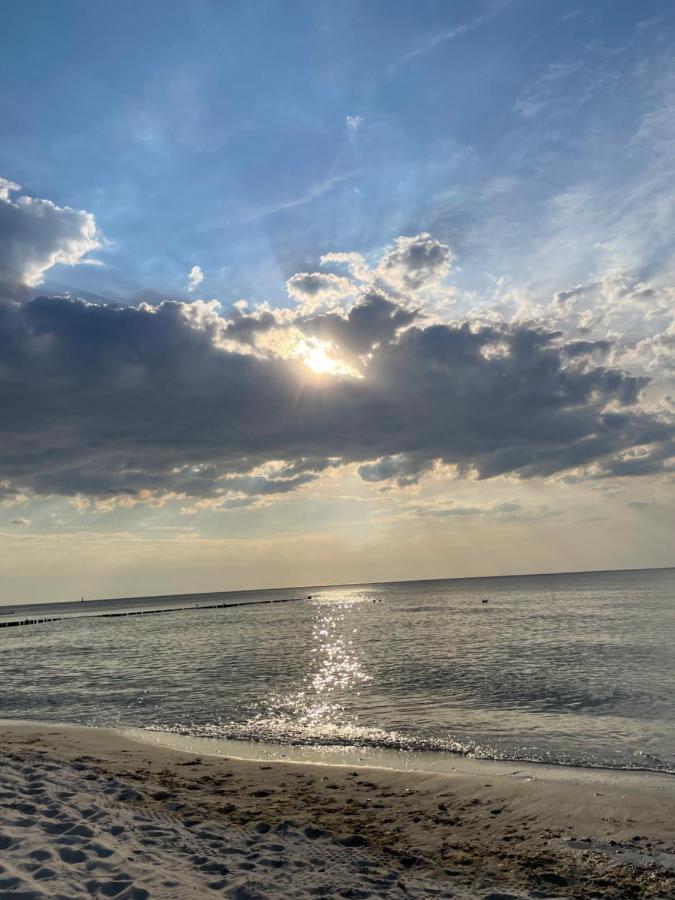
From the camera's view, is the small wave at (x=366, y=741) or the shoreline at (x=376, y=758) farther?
the small wave at (x=366, y=741)

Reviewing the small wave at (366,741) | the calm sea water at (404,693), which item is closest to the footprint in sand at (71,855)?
the small wave at (366,741)

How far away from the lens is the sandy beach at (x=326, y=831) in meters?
7.84

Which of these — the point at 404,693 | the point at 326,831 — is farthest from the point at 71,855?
the point at 404,693

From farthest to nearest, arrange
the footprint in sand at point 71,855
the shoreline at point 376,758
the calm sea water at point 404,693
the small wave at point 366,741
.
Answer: the calm sea water at point 404,693, the small wave at point 366,741, the shoreline at point 376,758, the footprint in sand at point 71,855

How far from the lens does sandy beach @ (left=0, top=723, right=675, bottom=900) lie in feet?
25.7

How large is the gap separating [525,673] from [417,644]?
17504 mm

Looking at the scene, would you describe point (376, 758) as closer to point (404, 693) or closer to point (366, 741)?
point (366, 741)

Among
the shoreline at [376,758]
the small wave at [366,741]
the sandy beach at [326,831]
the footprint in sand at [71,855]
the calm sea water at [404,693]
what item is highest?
the footprint in sand at [71,855]

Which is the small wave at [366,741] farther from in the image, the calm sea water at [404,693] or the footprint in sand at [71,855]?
the footprint in sand at [71,855]

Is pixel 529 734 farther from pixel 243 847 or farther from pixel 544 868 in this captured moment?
pixel 243 847

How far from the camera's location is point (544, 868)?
8.91 metres

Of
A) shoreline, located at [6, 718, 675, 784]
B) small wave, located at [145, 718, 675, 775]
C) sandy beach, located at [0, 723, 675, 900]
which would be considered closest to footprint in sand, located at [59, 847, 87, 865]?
sandy beach, located at [0, 723, 675, 900]

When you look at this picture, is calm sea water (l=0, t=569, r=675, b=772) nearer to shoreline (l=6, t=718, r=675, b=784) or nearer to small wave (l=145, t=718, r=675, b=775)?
small wave (l=145, t=718, r=675, b=775)

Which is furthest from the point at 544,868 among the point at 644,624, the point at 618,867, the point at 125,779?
the point at 644,624
